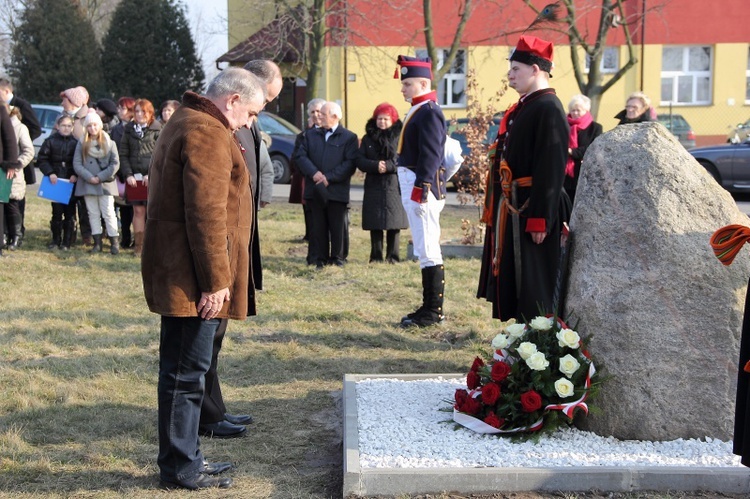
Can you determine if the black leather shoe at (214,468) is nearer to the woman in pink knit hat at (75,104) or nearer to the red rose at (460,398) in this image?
the red rose at (460,398)

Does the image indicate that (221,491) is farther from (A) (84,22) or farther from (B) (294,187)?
(A) (84,22)

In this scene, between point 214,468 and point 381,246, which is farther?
point 381,246

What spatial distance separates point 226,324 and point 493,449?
162cm

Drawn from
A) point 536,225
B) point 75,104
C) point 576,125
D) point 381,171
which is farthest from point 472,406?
point 75,104

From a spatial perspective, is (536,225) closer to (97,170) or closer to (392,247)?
(392,247)

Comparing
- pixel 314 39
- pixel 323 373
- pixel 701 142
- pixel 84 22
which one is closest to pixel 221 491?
pixel 323 373

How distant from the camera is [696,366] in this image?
4.58 meters

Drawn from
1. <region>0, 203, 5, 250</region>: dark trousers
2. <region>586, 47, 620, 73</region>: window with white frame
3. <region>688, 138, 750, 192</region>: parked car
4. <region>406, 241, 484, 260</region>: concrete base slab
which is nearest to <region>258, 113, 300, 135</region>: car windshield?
<region>688, 138, 750, 192</region>: parked car

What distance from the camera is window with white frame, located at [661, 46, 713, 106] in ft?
93.6

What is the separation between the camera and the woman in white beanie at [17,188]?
1076cm

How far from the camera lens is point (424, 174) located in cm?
741

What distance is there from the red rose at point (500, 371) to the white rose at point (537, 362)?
13cm

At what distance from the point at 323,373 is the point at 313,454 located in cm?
155

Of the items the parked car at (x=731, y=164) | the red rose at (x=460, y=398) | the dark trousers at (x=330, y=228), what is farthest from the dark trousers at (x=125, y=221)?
the parked car at (x=731, y=164)
